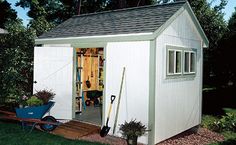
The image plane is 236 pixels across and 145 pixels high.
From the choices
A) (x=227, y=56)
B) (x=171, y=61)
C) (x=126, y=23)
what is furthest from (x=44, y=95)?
(x=227, y=56)

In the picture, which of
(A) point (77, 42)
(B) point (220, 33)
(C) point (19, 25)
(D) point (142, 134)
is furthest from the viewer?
(B) point (220, 33)

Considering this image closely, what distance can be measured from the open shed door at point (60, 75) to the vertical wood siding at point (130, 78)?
5.38 ft

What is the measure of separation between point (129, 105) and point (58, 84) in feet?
9.58

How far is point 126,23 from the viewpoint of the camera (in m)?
8.55

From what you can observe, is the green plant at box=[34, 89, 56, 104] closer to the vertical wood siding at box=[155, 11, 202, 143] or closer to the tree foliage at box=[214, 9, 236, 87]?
the vertical wood siding at box=[155, 11, 202, 143]

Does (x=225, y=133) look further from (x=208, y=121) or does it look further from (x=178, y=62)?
(x=178, y=62)

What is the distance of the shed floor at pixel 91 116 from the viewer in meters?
9.38

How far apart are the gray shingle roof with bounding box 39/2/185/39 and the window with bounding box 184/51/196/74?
1.61 meters

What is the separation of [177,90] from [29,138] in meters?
4.55

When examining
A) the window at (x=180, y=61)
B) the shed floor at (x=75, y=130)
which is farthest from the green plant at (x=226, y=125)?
the shed floor at (x=75, y=130)

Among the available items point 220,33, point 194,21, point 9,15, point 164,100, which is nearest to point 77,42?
point 164,100

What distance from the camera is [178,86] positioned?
28.1 ft

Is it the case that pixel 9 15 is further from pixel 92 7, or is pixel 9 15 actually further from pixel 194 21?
pixel 194 21

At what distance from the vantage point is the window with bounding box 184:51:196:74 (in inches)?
356
